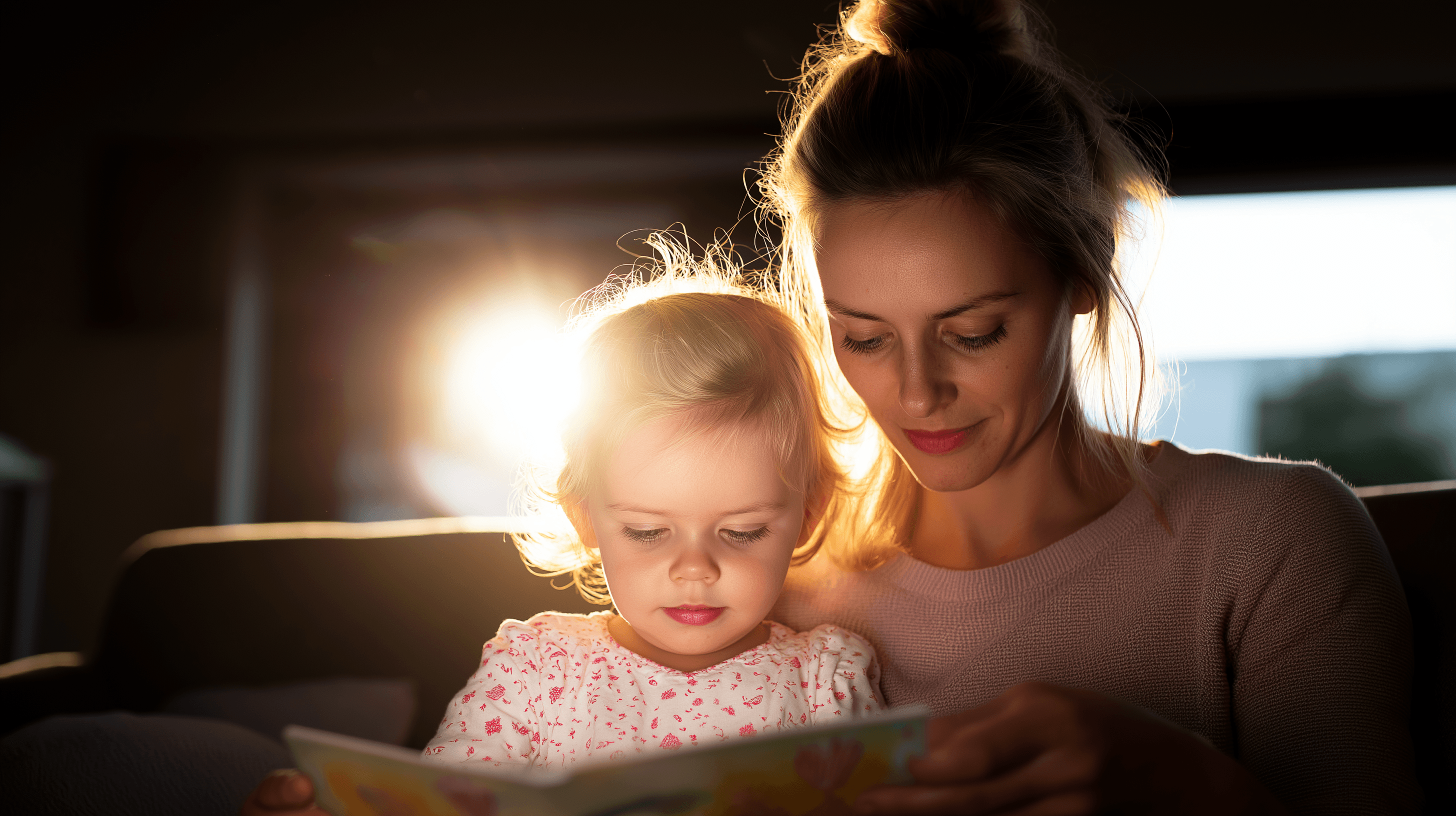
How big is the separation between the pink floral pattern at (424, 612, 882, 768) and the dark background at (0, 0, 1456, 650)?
101 inches

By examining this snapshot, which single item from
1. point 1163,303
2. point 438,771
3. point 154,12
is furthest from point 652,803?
point 154,12

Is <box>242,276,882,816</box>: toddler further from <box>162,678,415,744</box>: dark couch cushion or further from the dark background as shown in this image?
the dark background

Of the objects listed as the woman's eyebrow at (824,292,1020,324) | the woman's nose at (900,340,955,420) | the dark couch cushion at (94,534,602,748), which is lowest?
the dark couch cushion at (94,534,602,748)

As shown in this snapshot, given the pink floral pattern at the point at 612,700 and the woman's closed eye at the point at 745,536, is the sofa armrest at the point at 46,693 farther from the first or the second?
the woman's closed eye at the point at 745,536

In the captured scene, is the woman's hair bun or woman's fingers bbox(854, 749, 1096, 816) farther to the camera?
the woman's hair bun

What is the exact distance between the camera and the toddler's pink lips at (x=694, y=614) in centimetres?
116

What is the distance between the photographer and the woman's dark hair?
1.25 meters

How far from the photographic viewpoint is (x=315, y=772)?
2.69 feet

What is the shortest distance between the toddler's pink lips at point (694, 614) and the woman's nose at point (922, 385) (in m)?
0.34

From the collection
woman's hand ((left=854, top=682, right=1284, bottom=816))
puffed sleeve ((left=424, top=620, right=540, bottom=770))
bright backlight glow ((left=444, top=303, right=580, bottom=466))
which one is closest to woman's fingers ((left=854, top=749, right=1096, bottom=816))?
woman's hand ((left=854, top=682, right=1284, bottom=816))

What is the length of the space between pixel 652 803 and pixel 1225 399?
346 cm

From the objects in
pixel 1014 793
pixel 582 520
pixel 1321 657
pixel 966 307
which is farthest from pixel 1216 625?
pixel 582 520

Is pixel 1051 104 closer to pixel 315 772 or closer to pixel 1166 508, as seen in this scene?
pixel 1166 508

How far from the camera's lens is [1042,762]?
2.49ft
